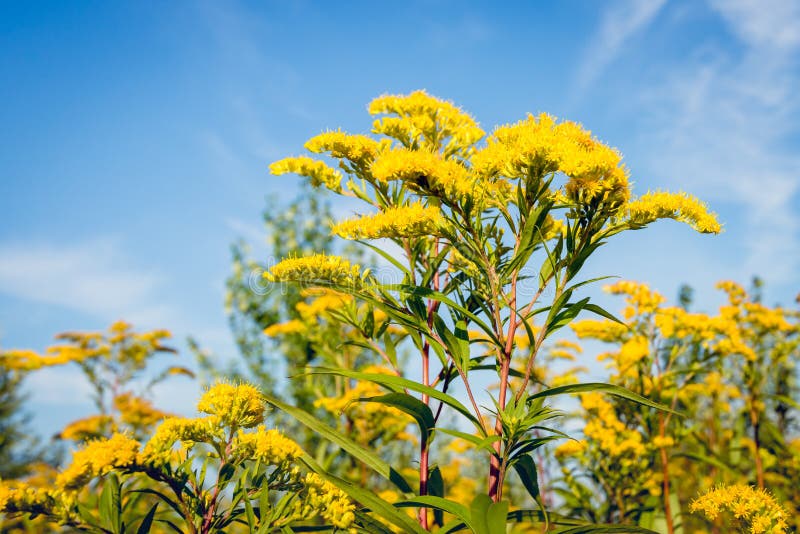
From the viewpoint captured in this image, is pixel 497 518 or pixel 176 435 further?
pixel 176 435

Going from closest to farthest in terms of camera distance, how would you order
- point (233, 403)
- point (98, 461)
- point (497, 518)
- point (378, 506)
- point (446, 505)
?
point (497, 518), point (446, 505), point (378, 506), point (98, 461), point (233, 403)

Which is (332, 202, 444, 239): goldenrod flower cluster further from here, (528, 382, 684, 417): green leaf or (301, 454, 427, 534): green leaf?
(301, 454, 427, 534): green leaf

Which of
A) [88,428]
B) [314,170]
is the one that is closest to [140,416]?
[88,428]

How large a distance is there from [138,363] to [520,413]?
6.44m

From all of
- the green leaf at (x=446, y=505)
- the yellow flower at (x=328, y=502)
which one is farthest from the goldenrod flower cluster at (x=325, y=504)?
the green leaf at (x=446, y=505)

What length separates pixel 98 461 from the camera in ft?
6.85

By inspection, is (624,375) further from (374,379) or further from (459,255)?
(374,379)

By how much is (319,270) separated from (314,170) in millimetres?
738

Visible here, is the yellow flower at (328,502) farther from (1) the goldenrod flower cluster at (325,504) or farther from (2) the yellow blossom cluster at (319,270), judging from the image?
(2) the yellow blossom cluster at (319,270)

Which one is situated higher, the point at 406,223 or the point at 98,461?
the point at 406,223

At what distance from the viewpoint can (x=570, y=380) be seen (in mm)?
4969

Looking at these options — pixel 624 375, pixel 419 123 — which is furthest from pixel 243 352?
pixel 419 123

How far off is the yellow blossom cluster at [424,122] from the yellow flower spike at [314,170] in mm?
303

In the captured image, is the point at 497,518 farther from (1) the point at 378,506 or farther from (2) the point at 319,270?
(2) the point at 319,270
